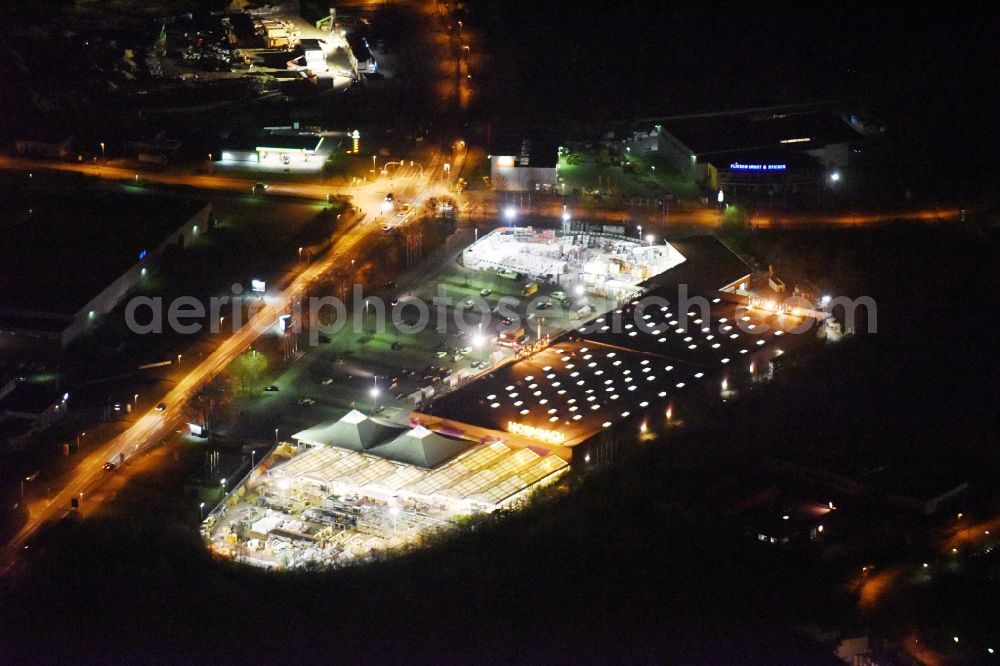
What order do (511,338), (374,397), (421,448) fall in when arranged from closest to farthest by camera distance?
1. (421,448)
2. (374,397)
3. (511,338)


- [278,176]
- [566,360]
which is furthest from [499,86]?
[566,360]

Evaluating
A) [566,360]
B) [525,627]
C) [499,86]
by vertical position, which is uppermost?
[499,86]

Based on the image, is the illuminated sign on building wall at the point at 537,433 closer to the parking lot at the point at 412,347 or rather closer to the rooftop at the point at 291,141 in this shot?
the parking lot at the point at 412,347

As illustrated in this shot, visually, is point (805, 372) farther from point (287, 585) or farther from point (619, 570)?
point (287, 585)

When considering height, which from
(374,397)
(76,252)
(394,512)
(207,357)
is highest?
(76,252)

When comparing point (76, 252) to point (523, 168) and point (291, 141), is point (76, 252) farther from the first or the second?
point (523, 168)

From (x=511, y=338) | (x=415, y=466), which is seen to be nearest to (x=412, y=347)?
(x=511, y=338)
